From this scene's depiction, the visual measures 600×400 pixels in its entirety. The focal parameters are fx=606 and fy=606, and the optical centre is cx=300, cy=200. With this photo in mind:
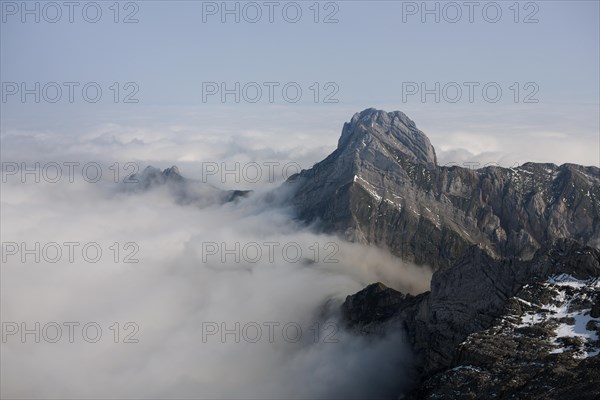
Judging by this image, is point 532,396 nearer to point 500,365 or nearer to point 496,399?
point 496,399

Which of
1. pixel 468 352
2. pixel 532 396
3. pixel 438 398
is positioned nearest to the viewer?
pixel 532 396

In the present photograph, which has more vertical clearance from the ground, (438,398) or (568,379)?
(568,379)

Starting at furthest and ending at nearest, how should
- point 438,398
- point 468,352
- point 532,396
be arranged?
1. point 468,352
2. point 438,398
3. point 532,396

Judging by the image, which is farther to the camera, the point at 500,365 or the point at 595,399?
the point at 500,365

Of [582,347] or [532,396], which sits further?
[582,347]

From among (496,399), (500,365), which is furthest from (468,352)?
(496,399)

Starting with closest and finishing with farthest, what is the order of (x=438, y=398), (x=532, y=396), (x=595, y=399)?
(x=595, y=399) < (x=532, y=396) < (x=438, y=398)

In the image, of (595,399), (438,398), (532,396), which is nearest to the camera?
(595,399)

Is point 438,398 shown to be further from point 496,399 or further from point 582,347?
point 582,347

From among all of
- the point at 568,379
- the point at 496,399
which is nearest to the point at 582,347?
the point at 568,379
